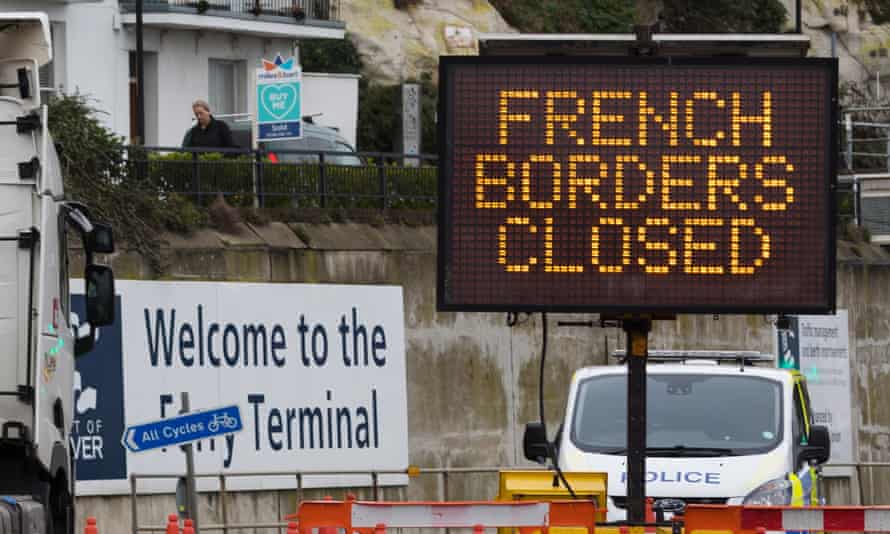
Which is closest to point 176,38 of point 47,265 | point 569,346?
point 569,346

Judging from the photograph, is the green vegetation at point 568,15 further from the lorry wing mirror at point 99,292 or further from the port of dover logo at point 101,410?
the lorry wing mirror at point 99,292

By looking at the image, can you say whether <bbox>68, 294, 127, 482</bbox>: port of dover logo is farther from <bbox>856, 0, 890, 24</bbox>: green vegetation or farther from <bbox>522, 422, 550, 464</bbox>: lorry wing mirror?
<bbox>856, 0, 890, 24</bbox>: green vegetation

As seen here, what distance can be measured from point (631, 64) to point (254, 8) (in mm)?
32360

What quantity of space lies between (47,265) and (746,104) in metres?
4.30

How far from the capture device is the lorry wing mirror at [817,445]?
18.8m

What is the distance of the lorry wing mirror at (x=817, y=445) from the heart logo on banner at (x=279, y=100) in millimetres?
13811

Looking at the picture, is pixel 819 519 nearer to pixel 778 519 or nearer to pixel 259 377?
pixel 778 519

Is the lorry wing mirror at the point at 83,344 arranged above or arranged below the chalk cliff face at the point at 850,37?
below

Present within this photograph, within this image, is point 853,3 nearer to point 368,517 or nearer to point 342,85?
point 342,85

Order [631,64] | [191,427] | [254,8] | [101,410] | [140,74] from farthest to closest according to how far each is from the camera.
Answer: [254,8]
[140,74]
[101,410]
[191,427]
[631,64]

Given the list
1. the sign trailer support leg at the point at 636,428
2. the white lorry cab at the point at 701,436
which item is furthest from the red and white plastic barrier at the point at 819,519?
the white lorry cab at the point at 701,436

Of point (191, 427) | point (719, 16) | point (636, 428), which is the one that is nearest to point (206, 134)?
point (191, 427)

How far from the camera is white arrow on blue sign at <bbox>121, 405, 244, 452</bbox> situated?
1764 centimetres

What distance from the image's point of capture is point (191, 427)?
17.8 metres
